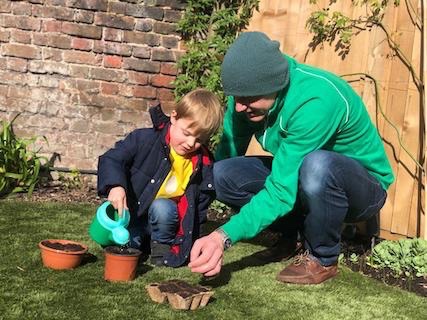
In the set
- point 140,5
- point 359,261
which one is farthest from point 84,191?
point 359,261

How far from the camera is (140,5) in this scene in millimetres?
5164

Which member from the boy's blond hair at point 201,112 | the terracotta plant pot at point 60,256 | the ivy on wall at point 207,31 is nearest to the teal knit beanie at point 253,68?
the boy's blond hair at point 201,112

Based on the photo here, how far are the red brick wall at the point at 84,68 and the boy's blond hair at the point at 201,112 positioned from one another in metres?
2.04

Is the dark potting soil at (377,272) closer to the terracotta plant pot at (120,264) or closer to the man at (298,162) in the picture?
the man at (298,162)

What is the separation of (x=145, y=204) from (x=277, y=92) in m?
0.89

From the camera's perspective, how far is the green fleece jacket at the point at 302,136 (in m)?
2.87

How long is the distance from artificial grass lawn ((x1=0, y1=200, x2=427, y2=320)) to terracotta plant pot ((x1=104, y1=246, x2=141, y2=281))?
0.04 metres

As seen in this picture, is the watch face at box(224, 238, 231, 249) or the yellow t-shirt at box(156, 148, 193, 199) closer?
the watch face at box(224, 238, 231, 249)

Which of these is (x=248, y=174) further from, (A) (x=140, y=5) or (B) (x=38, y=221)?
(A) (x=140, y=5)

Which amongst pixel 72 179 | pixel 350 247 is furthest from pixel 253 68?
pixel 72 179

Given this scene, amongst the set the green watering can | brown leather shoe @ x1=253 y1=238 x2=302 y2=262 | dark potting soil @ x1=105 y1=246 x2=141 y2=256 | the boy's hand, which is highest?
the boy's hand

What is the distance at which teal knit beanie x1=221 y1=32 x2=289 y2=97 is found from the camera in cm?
285

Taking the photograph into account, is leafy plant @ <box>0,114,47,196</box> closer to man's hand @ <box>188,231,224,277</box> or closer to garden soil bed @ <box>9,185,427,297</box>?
garden soil bed @ <box>9,185,427,297</box>

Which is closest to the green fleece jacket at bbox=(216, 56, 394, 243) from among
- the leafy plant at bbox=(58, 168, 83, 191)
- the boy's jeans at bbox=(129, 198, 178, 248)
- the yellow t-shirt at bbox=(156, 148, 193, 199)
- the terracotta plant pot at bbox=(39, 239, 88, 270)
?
the yellow t-shirt at bbox=(156, 148, 193, 199)
